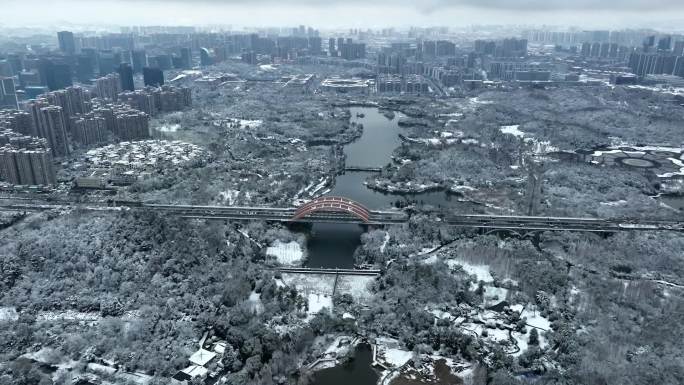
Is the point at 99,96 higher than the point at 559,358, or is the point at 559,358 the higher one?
the point at 99,96

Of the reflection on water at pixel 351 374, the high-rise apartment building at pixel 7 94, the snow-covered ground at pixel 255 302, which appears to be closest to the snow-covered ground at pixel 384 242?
the snow-covered ground at pixel 255 302

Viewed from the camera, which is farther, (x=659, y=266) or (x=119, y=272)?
(x=659, y=266)

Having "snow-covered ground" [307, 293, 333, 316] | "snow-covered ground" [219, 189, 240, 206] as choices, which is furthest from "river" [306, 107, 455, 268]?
"snow-covered ground" [219, 189, 240, 206]

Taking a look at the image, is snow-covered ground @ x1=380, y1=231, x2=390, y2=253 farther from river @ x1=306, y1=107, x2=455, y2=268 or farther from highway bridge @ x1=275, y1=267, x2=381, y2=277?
highway bridge @ x1=275, y1=267, x2=381, y2=277

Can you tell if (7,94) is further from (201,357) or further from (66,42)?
(201,357)

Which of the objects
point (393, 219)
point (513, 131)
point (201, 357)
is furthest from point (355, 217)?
point (513, 131)

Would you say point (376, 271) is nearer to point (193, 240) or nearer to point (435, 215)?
point (435, 215)

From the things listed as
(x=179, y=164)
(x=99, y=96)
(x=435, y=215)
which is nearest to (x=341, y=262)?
(x=435, y=215)
